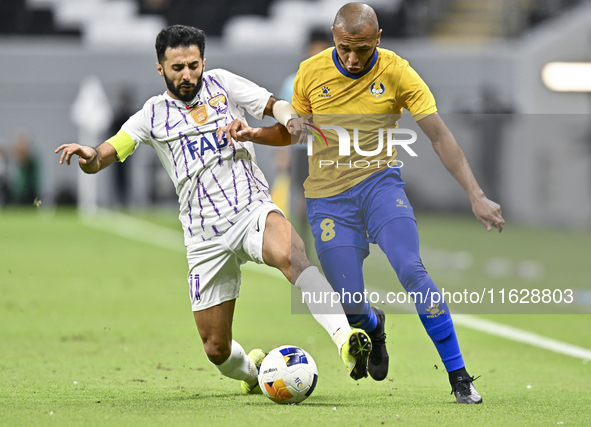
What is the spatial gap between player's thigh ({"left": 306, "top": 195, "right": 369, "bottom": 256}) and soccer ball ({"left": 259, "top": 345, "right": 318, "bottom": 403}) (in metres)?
0.66

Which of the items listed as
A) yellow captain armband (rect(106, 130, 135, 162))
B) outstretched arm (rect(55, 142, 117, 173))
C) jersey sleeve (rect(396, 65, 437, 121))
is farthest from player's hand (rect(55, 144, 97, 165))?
jersey sleeve (rect(396, 65, 437, 121))

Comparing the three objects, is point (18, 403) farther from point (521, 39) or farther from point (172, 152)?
point (521, 39)

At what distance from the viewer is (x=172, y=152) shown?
16.9 ft

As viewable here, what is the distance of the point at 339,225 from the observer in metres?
5.16

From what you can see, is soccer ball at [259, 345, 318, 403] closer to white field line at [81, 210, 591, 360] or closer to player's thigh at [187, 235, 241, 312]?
player's thigh at [187, 235, 241, 312]

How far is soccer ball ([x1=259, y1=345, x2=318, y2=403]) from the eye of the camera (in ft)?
15.9

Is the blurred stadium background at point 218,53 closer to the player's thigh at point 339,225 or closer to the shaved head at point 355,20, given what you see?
the player's thigh at point 339,225

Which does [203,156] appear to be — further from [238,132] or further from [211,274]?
[211,274]

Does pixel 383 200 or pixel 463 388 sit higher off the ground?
pixel 383 200

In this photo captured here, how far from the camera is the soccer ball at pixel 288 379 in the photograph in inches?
191

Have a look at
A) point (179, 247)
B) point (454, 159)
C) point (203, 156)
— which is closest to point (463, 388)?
point (454, 159)

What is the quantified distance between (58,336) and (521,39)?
1764 centimetres

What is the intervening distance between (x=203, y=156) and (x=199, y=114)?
240 millimetres

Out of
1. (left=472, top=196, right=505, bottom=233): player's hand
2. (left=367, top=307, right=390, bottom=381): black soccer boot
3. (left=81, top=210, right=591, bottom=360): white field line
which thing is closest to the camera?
(left=472, top=196, right=505, bottom=233): player's hand
